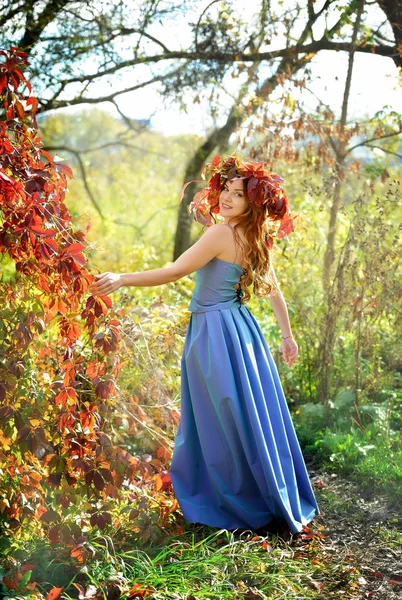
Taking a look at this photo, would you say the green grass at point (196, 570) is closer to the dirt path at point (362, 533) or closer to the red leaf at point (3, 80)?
the dirt path at point (362, 533)

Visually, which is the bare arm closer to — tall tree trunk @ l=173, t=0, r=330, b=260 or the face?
the face

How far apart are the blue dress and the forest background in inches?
6.9

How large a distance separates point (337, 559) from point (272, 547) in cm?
26

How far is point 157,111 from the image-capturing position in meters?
7.01

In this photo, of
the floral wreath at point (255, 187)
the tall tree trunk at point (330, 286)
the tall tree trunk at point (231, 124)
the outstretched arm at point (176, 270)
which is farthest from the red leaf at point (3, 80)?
the tall tree trunk at point (231, 124)

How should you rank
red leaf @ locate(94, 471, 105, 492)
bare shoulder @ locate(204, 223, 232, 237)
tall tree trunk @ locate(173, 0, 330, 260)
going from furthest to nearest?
tall tree trunk @ locate(173, 0, 330, 260) → bare shoulder @ locate(204, 223, 232, 237) → red leaf @ locate(94, 471, 105, 492)

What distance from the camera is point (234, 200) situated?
3219mm

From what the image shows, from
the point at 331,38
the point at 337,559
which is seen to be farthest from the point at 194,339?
the point at 331,38

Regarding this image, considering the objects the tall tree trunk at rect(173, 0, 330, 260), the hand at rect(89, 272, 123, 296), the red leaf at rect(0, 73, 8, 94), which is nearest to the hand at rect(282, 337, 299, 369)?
the hand at rect(89, 272, 123, 296)

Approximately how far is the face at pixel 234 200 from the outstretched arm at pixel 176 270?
8 cm

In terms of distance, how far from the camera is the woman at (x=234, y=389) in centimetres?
315

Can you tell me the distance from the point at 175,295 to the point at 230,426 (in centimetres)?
249

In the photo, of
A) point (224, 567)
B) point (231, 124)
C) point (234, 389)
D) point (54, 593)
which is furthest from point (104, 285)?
point (231, 124)

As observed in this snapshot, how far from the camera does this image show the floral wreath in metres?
3.17
